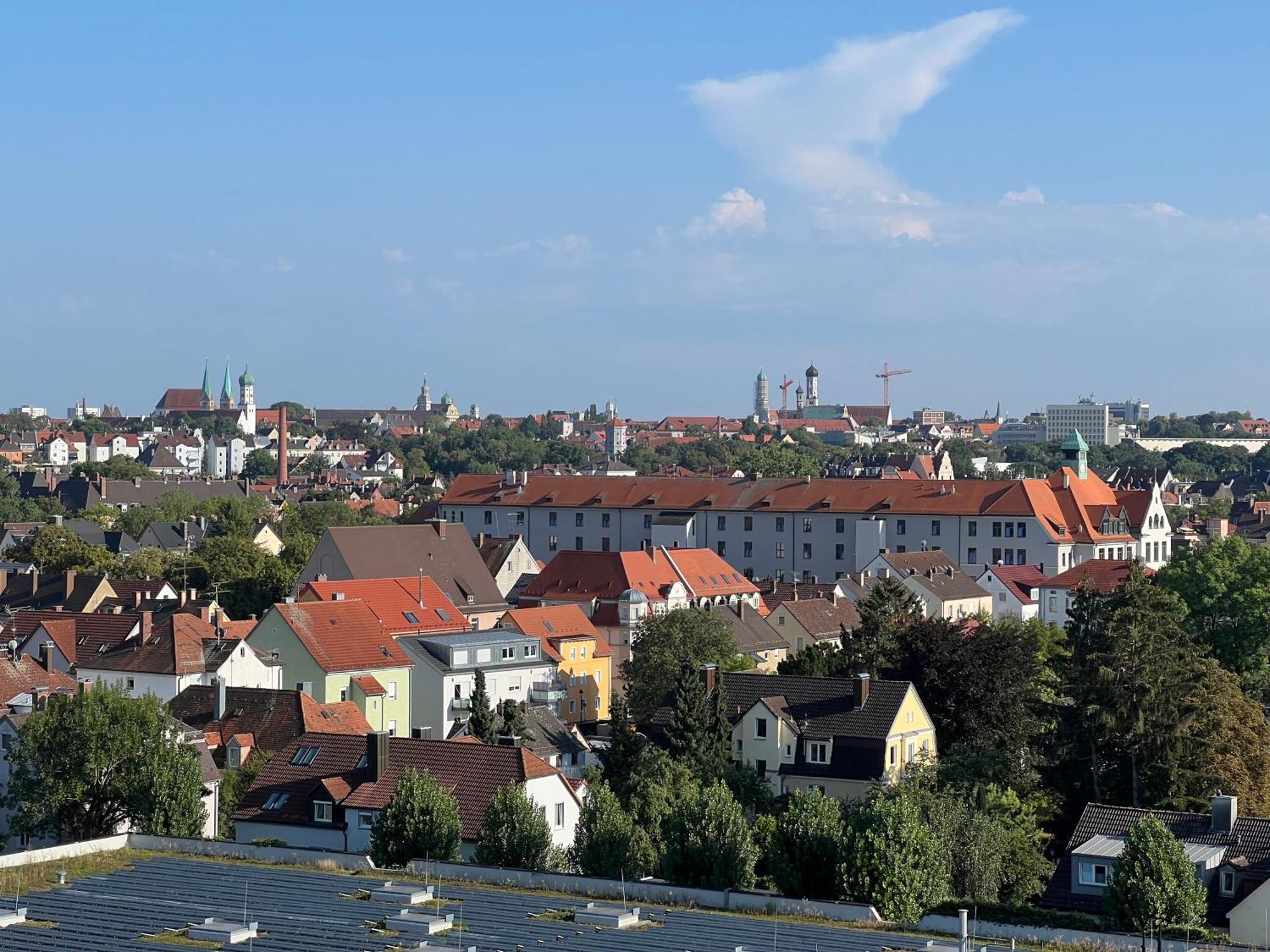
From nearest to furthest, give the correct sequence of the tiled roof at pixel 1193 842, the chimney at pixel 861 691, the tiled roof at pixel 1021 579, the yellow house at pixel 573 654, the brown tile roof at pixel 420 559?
the tiled roof at pixel 1193 842 → the chimney at pixel 861 691 → the yellow house at pixel 573 654 → the brown tile roof at pixel 420 559 → the tiled roof at pixel 1021 579

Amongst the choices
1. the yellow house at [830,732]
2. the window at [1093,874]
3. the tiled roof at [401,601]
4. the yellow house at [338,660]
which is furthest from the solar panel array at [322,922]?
the tiled roof at [401,601]

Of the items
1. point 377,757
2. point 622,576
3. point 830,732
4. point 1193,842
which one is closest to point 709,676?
point 830,732

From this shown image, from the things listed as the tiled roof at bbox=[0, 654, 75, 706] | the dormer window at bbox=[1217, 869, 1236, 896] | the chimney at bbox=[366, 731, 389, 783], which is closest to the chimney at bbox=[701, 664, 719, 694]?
the chimney at bbox=[366, 731, 389, 783]

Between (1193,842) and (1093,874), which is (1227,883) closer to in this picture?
(1193,842)

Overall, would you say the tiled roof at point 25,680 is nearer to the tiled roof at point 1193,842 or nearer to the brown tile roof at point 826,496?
the tiled roof at point 1193,842

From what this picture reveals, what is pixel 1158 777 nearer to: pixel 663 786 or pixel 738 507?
pixel 663 786

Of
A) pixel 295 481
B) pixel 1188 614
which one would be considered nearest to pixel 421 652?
pixel 1188 614

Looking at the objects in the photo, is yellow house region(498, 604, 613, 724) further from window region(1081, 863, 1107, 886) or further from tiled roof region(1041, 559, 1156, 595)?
window region(1081, 863, 1107, 886)
